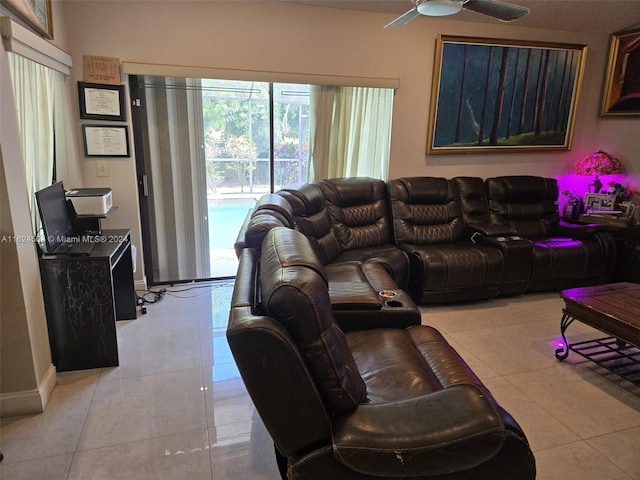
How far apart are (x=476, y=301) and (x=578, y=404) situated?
1505mm

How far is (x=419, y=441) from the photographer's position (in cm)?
123

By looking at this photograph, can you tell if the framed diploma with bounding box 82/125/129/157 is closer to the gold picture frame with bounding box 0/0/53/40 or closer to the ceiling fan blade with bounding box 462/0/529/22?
the gold picture frame with bounding box 0/0/53/40

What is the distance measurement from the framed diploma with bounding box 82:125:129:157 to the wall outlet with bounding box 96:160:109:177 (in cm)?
6

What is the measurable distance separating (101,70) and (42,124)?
2.60 feet

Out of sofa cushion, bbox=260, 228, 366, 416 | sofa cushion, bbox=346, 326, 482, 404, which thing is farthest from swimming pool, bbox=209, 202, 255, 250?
sofa cushion, bbox=260, 228, 366, 416

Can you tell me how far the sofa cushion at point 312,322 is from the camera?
1238mm

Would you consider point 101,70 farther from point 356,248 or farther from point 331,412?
point 331,412

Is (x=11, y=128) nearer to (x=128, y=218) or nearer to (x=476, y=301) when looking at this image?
(x=128, y=218)

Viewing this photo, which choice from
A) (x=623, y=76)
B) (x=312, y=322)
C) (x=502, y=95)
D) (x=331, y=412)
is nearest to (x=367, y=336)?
(x=331, y=412)

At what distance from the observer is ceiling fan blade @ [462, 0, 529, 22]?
240 cm

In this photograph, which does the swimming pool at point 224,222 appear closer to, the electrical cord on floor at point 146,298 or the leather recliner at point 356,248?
A: the electrical cord on floor at point 146,298

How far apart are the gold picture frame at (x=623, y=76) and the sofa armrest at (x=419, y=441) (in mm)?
4626

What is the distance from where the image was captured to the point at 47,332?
7.85ft

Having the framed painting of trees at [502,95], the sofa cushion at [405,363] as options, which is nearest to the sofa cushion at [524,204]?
the framed painting of trees at [502,95]
